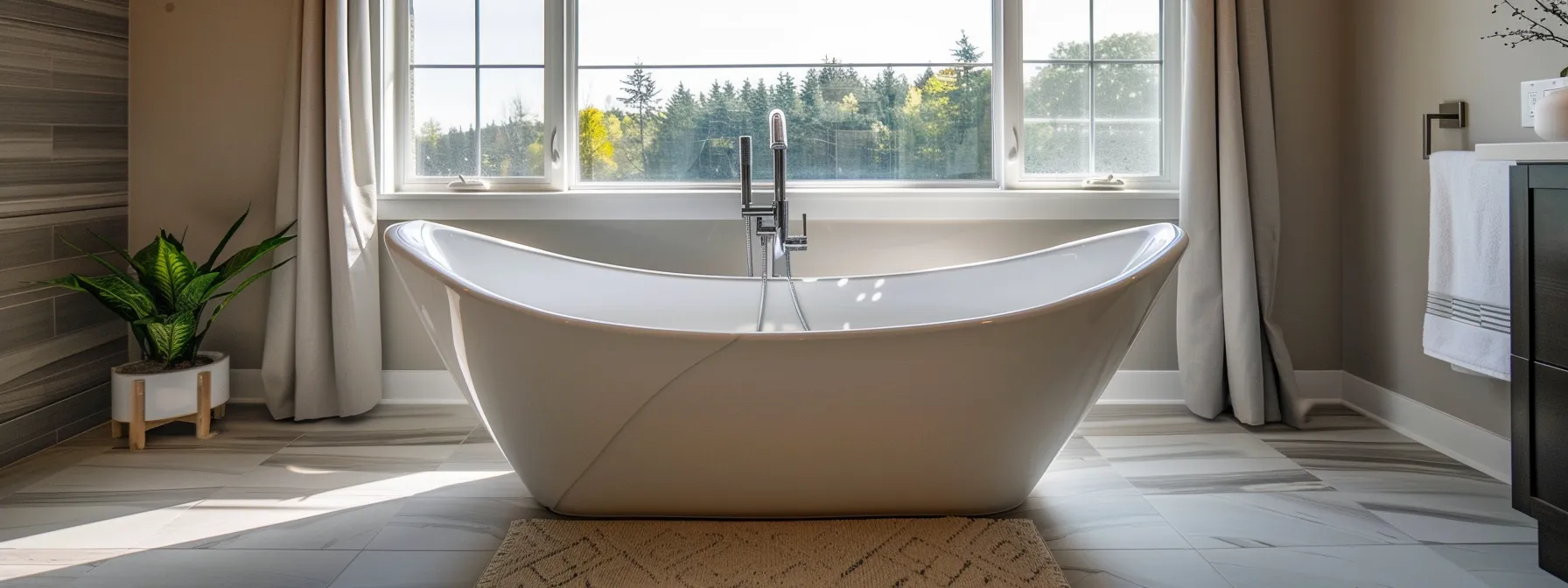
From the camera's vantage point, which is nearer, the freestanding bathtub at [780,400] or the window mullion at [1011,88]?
the freestanding bathtub at [780,400]

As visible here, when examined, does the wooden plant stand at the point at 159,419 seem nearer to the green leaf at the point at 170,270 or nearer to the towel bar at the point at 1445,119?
the green leaf at the point at 170,270

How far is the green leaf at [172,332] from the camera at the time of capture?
9.14 feet

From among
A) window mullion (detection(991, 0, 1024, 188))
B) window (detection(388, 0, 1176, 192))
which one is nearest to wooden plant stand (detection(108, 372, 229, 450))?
window (detection(388, 0, 1176, 192))

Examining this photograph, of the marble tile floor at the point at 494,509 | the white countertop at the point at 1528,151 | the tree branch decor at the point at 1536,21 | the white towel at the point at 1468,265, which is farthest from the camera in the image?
the white towel at the point at 1468,265

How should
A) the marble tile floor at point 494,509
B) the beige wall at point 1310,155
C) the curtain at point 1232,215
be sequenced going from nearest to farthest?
the marble tile floor at point 494,509 → the curtain at point 1232,215 → the beige wall at point 1310,155

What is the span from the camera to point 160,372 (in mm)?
2809

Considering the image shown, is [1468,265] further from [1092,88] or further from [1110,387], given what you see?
[1092,88]

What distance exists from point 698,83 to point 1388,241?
81.3 inches

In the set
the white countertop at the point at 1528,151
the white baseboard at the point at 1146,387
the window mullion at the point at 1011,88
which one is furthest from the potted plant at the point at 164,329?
the white countertop at the point at 1528,151

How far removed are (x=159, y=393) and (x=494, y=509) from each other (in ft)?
3.79

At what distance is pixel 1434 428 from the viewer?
2.77m

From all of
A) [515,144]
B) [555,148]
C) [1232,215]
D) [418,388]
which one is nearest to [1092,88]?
[1232,215]

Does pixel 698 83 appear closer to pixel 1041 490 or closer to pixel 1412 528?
pixel 1041 490

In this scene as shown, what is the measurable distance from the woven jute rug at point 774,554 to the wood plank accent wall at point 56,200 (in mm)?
1572
